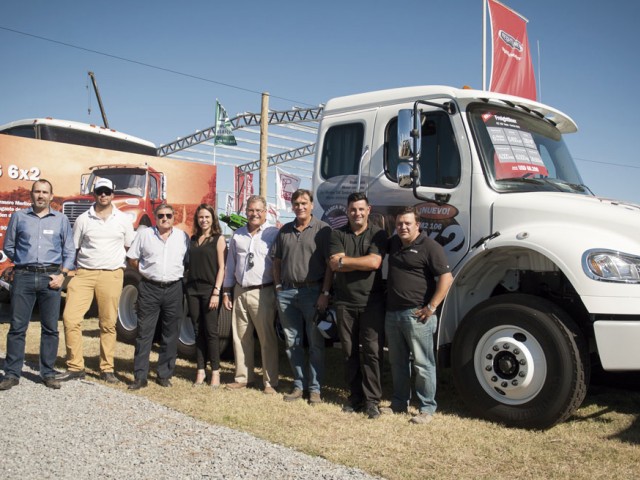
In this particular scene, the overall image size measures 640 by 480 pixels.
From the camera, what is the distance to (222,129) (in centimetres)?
1995

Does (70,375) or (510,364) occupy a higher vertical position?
(510,364)

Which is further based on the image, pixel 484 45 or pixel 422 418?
pixel 484 45

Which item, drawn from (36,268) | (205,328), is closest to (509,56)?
(205,328)

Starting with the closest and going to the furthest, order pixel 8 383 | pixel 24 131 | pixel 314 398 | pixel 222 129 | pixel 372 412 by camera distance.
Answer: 1. pixel 372 412
2. pixel 314 398
3. pixel 8 383
4. pixel 24 131
5. pixel 222 129

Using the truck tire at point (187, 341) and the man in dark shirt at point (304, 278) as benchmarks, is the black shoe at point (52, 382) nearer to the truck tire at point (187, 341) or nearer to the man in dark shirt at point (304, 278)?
the truck tire at point (187, 341)

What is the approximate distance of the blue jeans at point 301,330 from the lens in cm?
562

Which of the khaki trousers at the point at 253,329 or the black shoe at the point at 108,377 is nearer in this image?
the khaki trousers at the point at 253,329

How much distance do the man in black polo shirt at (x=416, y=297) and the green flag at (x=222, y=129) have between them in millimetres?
15593

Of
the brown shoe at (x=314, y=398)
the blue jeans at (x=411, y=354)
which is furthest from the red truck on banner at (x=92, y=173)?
the blue jeans at (x=411, y=354)

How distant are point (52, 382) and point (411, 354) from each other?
340cm

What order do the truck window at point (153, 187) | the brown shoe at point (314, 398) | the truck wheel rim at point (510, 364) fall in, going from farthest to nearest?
1. the truck window at point (153, 187)
2. the brown shoe at point (314, 398)
3. the truck wheel rim at point (510, 364)

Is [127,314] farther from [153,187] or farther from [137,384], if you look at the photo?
[153,187]

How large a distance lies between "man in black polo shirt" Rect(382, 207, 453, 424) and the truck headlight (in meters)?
1.03

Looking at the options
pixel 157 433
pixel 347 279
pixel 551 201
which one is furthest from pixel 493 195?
pixel 157 433
